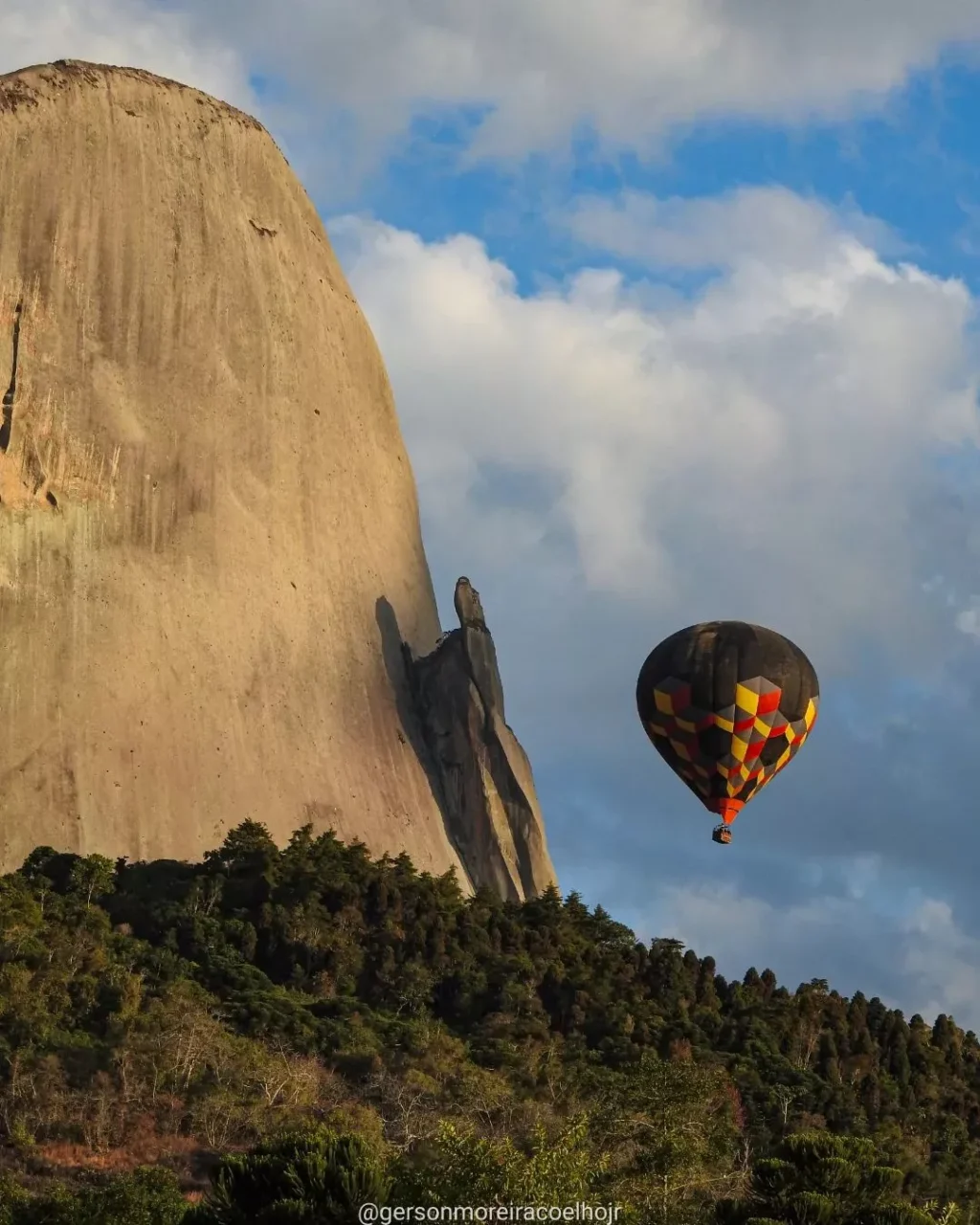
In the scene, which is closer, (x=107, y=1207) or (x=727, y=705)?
(x=107, y=1207)

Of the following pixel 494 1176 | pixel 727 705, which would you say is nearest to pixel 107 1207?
pixel 494 1176

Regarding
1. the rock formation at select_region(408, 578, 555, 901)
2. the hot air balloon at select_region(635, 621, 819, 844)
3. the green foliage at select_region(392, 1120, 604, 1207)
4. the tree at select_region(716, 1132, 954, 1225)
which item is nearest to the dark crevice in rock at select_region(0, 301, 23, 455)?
the rock formation at select_region(408, 578, 555, 901)

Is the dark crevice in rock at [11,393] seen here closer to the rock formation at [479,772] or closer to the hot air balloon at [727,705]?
the rock formation at [479,772]

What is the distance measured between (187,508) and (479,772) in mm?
12725

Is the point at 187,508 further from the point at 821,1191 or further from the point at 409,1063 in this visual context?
the point at 821,1191

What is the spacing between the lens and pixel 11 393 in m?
74.3

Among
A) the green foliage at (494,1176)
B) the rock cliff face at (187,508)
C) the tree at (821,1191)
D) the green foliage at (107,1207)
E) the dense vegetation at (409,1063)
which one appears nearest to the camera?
the green foliage at (494,1176)

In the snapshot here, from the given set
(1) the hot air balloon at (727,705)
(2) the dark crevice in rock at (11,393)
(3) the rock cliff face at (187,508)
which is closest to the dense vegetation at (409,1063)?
(3) the rock cliff face at (187,508)

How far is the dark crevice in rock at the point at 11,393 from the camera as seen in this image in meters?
73.8

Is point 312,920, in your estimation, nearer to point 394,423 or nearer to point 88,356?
point 88,356

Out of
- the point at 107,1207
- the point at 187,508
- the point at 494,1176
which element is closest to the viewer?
the point at 494,1176

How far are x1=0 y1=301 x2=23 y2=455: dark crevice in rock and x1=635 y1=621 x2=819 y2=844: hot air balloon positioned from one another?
2600cm

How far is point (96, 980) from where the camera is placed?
58.3 meters

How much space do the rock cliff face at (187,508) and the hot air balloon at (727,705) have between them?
817 inches
